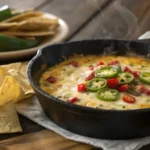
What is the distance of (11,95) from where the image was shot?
7.03 feet

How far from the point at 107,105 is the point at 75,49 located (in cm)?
63

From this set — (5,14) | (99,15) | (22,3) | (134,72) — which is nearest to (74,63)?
(134,72)

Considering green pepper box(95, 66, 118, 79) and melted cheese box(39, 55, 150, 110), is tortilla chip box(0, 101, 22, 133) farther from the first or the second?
green pepper box(95, 66, 118, 79)

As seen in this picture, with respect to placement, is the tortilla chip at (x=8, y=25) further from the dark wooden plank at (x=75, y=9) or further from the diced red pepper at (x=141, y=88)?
the diced red pepper at (x=141, y=88)

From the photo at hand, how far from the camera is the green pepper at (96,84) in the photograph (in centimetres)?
208

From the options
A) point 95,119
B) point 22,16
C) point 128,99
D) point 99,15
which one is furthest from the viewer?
point 99,15

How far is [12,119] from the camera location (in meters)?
2.01

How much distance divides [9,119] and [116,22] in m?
1.65

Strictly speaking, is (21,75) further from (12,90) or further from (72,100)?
(72,100)

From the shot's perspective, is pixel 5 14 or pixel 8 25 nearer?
pixel 8 25

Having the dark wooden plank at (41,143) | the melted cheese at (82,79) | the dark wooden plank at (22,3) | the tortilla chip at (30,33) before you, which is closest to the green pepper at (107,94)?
the melted cheese at (82,79)

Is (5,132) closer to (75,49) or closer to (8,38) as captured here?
(75,49)

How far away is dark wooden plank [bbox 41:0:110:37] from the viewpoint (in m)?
3.42

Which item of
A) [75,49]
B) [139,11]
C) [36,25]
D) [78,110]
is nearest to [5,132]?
[78,110]
